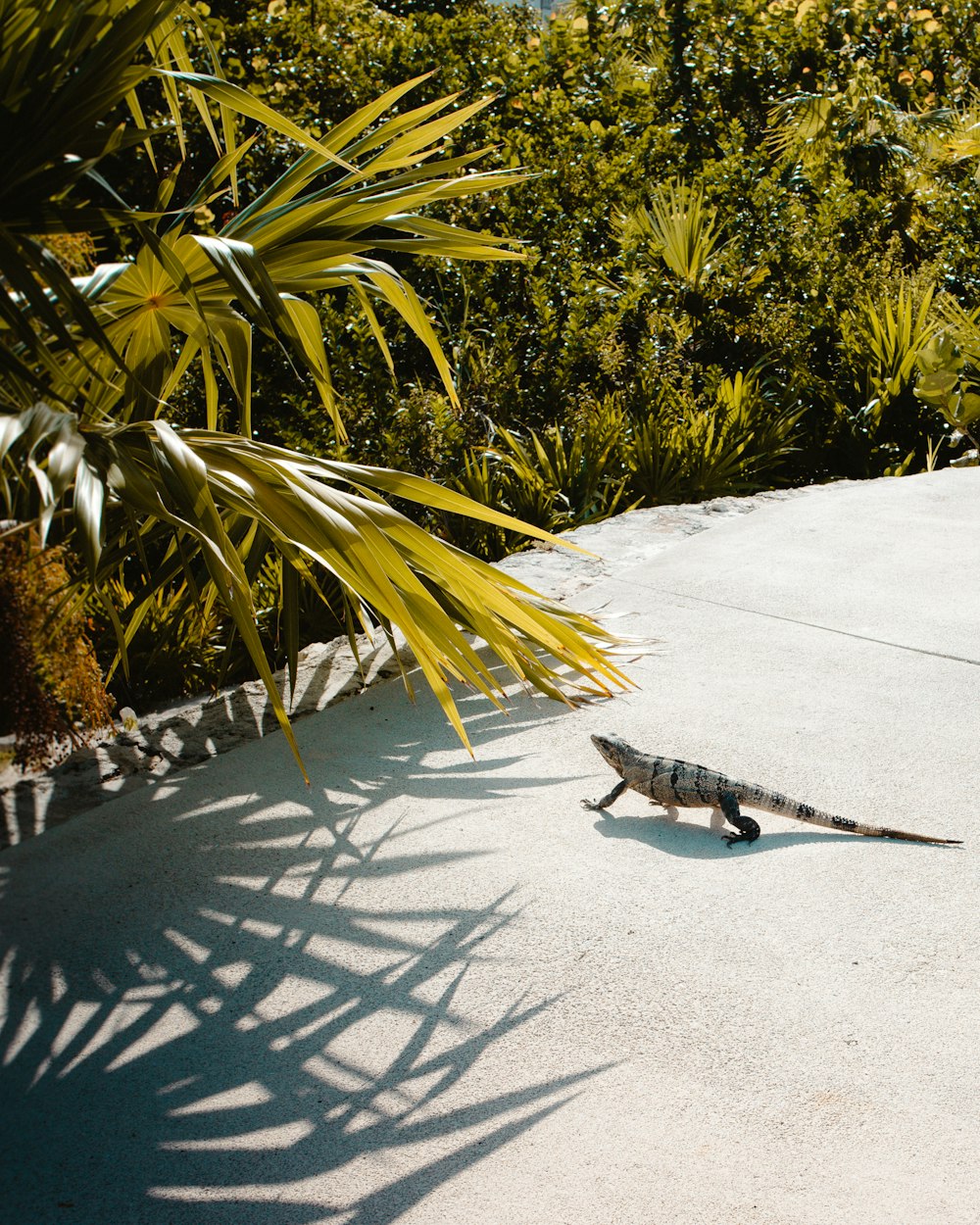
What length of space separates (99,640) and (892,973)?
10.6 feet

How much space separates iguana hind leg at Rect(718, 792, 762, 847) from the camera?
3000mm

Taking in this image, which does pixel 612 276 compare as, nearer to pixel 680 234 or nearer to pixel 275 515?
pixel 680 234

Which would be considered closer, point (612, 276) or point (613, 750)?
point (613, 750)

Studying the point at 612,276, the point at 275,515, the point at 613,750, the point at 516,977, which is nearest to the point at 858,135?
the point at 612,276

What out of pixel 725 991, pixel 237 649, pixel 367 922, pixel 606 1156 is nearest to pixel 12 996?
pixel 367 922

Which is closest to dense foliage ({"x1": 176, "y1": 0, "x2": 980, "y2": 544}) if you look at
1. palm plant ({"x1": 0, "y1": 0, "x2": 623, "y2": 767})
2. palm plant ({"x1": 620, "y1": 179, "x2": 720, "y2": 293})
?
palm plant ({"x1": 620, "y1": 179, "x2": 720, "y2": 293})

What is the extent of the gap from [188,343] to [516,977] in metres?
2.02

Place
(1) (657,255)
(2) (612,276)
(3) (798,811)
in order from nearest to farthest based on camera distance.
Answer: (3) (798,811) < (1) (657,255) < (2) (612,276)

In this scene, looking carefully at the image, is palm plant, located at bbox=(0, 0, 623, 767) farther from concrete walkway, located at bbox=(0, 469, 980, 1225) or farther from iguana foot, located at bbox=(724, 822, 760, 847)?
iguana foot, located at bbox=(724, 822, 760, 847)

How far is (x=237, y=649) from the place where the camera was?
4371 mm

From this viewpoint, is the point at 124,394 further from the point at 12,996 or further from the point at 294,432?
the point at 294,432

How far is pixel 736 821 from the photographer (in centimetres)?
302

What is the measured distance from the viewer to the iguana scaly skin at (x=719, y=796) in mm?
2988

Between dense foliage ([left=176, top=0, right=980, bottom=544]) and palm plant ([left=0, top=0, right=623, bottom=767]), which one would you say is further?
dense foliage ([left=176, top=0, right=980, bottom=544])
